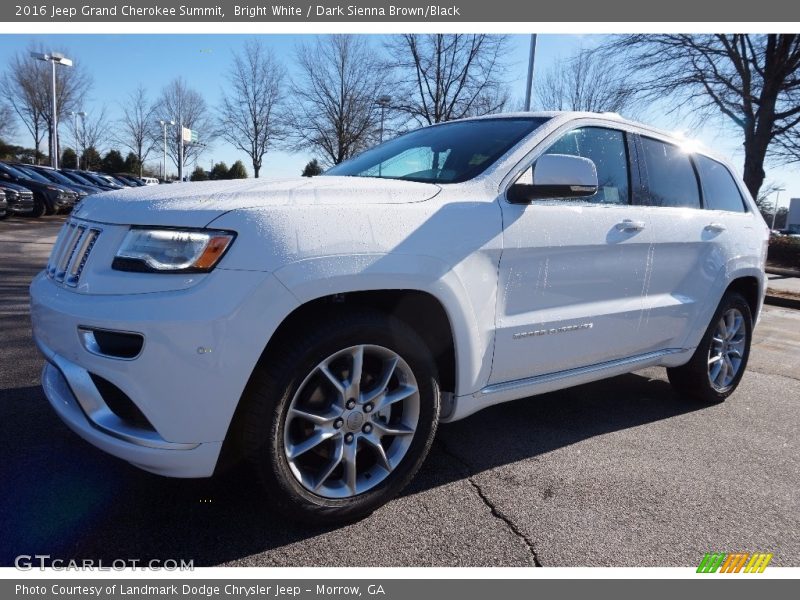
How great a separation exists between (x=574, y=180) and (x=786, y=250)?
20.1m

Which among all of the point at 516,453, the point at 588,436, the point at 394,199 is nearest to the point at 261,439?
the point at 394,199

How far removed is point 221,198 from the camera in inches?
83.1

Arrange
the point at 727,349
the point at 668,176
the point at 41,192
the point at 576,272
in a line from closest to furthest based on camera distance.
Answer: the point at 576,272 → the point at 668,176 → the point at 727,349 → the point at 41,192

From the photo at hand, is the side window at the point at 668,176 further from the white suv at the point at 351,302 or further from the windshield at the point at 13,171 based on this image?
the windshield at the point at 13,171

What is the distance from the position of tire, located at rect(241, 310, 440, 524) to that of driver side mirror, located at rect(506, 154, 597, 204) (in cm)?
87

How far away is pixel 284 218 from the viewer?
206 centimetres

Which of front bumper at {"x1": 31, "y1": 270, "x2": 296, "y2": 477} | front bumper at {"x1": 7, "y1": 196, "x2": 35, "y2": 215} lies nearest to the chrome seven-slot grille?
front bumper at {"x1": 31, "y1": 270, "x2": 296, "y2": 477}

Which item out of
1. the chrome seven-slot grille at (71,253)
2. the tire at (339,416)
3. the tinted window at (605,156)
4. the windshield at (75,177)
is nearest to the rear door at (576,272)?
the tinted window at (605,156)

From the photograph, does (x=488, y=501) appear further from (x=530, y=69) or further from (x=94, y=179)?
(x=94, y=179)

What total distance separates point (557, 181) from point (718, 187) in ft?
7.26

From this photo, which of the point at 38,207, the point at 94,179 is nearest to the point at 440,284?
the point at 38,207

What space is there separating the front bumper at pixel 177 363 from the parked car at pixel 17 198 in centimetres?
1672

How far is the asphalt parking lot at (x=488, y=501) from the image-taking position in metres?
2.15

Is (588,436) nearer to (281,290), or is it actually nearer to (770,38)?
(281,290)
